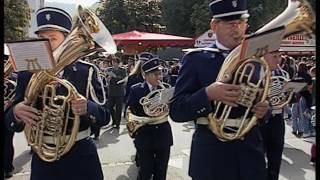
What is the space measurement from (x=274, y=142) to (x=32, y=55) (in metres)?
3.22

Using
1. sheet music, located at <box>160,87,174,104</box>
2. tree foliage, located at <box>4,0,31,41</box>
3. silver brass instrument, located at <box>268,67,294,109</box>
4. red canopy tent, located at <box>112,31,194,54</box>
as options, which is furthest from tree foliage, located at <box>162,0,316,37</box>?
sheet music, located at <box>160,87,174,104</box>

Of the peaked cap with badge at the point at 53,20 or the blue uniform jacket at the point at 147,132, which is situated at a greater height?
the peaked cap with badge at the point at 53,20

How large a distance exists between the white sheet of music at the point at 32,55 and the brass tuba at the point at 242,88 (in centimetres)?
92

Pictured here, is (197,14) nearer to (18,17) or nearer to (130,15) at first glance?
(130,15)

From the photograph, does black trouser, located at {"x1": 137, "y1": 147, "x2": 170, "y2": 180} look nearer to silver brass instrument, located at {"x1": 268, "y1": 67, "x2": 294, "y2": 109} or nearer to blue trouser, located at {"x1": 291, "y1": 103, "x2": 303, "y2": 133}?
silver brass instrument, located at {"x1": 268, "y1": 67, "x2": 294, "y2": 109}

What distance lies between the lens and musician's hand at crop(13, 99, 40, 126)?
2.56 metres

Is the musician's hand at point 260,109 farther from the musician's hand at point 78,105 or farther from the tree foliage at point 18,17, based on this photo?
the tree foliage at point 18,17

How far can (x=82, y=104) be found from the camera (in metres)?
2.62

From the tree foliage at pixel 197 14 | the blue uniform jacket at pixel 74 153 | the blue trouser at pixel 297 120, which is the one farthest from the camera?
the tree foliage at pixel 197 14

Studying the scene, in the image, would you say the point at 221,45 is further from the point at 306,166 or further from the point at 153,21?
the point at 153,21

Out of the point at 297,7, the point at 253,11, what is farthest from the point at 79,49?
the point at 253,11

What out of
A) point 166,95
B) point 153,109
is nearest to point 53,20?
point 166,95

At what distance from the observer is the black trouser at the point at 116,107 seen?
9.52m

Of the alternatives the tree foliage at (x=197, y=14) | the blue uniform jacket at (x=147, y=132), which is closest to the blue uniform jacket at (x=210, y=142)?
the blue uniform jacket at (x=147, y=132)
